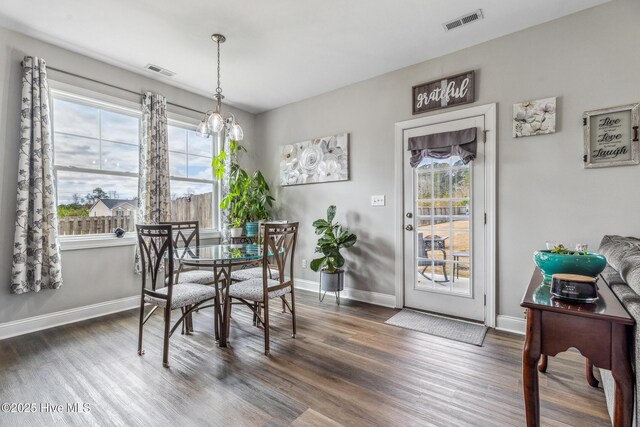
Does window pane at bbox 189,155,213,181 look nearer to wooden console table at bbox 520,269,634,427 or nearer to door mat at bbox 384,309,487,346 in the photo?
door mat at bbox 384,309,487,346

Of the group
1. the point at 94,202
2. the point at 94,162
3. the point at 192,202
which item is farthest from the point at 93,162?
the point at 192,202

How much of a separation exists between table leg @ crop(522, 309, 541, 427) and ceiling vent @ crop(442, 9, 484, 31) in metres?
2.49

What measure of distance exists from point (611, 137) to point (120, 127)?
4.73 meters

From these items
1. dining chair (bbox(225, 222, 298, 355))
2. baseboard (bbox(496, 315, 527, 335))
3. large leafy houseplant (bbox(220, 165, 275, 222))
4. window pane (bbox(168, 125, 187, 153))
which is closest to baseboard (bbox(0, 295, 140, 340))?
large leafy houseplant (bbox(220, 165, 275, 222))

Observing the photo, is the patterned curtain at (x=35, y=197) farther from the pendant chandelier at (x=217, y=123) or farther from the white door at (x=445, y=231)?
the white door at (x=445, y=231)

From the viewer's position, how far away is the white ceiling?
7.97 ft

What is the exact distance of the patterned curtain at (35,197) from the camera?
269 cm

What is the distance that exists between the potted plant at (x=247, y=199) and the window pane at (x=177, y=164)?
0.63 m

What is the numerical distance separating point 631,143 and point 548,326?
7.01 ft

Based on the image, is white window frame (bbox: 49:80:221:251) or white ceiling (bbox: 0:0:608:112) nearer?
white ceiling (bbox: 0:0:608:112)

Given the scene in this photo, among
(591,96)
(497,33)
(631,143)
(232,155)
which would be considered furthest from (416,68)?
(232,155)

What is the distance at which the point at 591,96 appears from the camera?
246 cm

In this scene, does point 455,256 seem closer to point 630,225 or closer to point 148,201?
point 630,225

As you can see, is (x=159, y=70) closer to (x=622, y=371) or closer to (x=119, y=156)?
(x=119, y=156)
